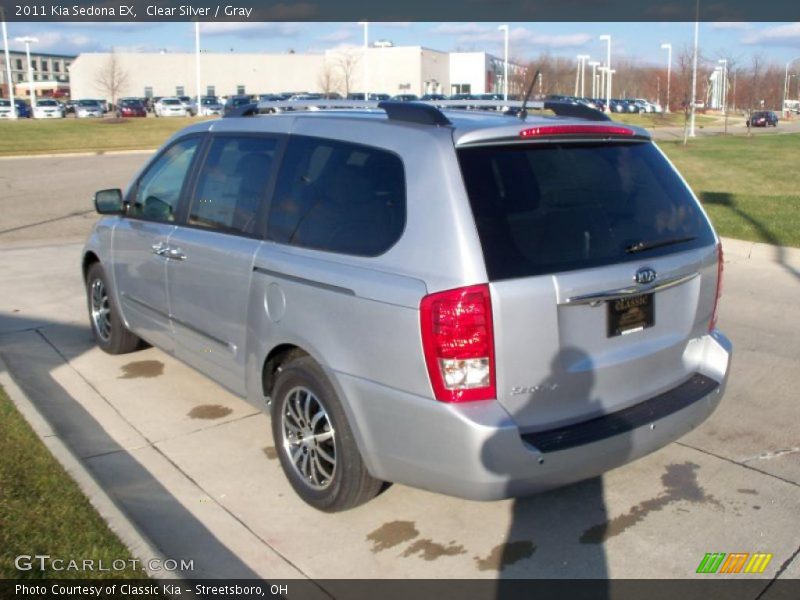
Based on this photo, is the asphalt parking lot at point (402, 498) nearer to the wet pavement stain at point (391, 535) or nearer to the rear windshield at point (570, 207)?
the wet pavement stain at point (391, 535)

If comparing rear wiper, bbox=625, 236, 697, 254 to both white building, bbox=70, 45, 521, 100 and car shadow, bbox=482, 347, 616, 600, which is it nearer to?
car shadow, bbox=482, 347, 616, 600

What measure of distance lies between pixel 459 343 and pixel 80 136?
130 ft

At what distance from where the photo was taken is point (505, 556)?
12.3 feet

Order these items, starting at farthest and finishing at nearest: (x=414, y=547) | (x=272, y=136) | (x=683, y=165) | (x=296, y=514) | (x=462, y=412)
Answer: (x=683, y=165), (x=272, y=136), (x=296, y=514), (x=414, y=547), (x=462, y=412)

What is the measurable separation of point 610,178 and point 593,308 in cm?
70

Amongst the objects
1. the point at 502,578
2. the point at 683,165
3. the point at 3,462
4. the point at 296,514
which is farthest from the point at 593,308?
the point at 683,165

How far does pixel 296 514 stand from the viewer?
417 centimetres

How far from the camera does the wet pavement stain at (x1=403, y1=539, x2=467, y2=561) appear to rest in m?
3.78

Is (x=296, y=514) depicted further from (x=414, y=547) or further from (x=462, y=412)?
(x=462, y=412)

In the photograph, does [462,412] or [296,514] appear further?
[296,514]

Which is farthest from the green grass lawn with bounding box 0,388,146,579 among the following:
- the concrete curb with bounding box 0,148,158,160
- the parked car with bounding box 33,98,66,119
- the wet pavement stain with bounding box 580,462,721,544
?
the parked car with bounding box 33,98,66,119

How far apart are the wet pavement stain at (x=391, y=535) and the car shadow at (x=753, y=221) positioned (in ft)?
22.5

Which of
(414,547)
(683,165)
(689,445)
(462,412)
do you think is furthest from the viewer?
(683,165)

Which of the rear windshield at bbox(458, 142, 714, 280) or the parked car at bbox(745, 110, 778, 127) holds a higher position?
the parked car at bbox(745, 110, 778, 127)
